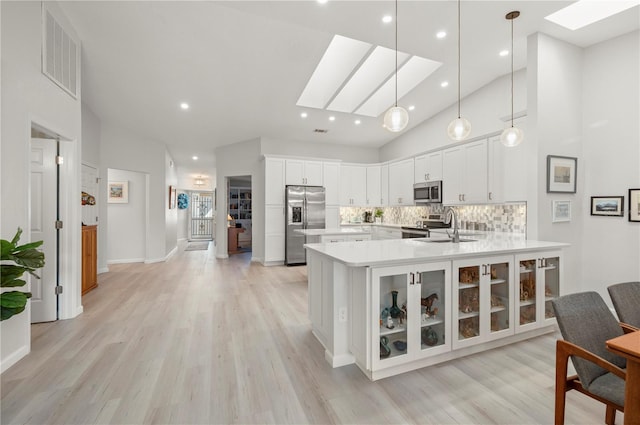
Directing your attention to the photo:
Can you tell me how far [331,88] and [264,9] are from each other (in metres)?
2.30

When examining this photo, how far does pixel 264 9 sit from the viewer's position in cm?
278

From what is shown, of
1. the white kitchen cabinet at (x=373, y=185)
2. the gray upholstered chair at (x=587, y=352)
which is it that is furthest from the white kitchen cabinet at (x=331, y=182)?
the gray upholstered chair at (x=587, y=352)

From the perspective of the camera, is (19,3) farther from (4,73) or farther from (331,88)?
(331,88)

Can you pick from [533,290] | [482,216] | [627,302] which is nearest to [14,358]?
[627,302]

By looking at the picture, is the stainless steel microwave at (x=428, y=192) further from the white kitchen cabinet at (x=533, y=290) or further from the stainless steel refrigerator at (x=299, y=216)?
the white kitchen cabinet at (x=533, y=290)

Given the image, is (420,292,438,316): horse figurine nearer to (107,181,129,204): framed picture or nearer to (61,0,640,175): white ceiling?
(61,0,640,175): white ceiling

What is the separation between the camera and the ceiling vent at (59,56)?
2717 mm

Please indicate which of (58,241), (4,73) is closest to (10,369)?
(58,241)

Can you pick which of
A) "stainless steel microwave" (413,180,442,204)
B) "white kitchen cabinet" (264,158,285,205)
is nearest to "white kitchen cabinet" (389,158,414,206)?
"stainless steel microwave" (413,180,442,204)

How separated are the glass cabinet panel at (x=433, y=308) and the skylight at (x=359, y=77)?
3.11 meters

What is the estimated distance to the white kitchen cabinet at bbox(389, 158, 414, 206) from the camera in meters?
6.07

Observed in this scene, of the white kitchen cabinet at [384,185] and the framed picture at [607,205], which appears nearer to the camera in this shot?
the framed picture at [607,205]

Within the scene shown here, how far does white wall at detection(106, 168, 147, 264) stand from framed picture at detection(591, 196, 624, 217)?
8081mm

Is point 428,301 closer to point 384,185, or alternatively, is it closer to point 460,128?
point 460,128
